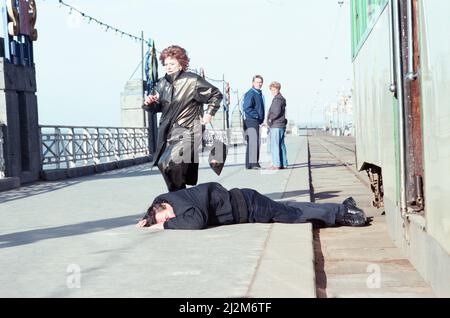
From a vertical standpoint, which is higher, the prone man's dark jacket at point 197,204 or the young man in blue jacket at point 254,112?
the young man in blue jacket at point 254,112

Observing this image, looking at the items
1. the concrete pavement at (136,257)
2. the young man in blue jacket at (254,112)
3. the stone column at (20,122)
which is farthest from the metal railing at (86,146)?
the concrete pavement at (136,257)

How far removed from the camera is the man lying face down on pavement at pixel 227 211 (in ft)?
21.1

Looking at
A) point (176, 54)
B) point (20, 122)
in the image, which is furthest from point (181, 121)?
point (20, 122)

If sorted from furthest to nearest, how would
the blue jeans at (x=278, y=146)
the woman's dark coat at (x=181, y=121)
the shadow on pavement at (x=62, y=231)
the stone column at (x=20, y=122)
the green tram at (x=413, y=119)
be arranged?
the blue jeans at (x=278, y=146) → the stone column at (x=20, y=122) → the woman's dark coat at (x=181, y=121) → the shadow on pavement at (x=62, y=231) → the green tram at (x=413, y=119)

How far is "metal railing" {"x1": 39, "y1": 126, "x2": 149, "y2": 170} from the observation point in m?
15.7

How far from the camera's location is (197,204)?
643 cm

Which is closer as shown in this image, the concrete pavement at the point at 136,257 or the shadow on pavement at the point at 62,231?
the concrete pavement at the point at 136,257

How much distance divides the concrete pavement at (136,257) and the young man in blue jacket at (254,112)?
6775 mm

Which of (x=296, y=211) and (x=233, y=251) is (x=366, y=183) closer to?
(x=296, y=211)

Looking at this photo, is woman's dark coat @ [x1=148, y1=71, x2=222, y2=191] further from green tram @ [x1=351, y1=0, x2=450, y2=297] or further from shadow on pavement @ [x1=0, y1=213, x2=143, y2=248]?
green tram @ [x1=351, y1=0, x2=450, y2=297]

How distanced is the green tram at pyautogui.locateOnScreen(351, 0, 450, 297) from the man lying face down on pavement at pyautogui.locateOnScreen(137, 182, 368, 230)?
635 millimetres

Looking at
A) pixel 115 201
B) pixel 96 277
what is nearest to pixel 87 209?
pixel 115 201

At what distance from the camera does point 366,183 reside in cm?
1329

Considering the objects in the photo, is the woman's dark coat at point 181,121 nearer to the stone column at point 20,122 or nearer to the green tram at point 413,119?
the green tram at point 413,119
